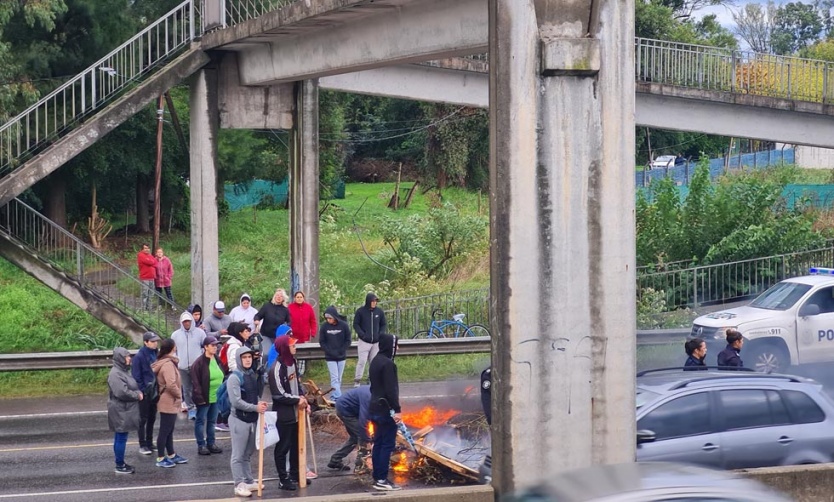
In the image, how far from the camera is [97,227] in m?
33.8

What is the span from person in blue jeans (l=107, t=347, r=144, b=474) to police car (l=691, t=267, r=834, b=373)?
977 cm

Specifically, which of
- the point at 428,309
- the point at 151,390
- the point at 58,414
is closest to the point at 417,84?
the point at 428,309

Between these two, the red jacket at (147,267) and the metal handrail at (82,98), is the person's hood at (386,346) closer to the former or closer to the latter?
the metal handrail at (82,98)

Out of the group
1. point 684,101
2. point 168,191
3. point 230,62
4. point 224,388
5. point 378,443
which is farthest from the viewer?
point 168,191

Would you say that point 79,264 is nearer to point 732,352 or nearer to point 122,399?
point 122,399

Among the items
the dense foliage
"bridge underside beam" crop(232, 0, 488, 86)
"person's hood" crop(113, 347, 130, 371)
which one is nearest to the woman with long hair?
"person's hood" crop(113, 347, 130, 371)

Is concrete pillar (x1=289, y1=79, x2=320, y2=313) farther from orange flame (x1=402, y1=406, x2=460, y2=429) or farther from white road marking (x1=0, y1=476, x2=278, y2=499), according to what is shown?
white road marking (x1=0, y1=476, x2=278, y2=499)

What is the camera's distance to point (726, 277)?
2623cm

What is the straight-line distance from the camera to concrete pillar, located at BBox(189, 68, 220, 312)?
2206cm

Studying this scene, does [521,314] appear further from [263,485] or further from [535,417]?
[263,485]

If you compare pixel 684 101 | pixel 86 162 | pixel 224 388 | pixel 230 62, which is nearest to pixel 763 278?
pixel 684 101

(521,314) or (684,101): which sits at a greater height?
(684,101)

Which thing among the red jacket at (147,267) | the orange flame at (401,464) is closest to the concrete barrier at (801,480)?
the orange flame at (401,464)

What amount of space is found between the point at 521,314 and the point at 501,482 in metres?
1.63
